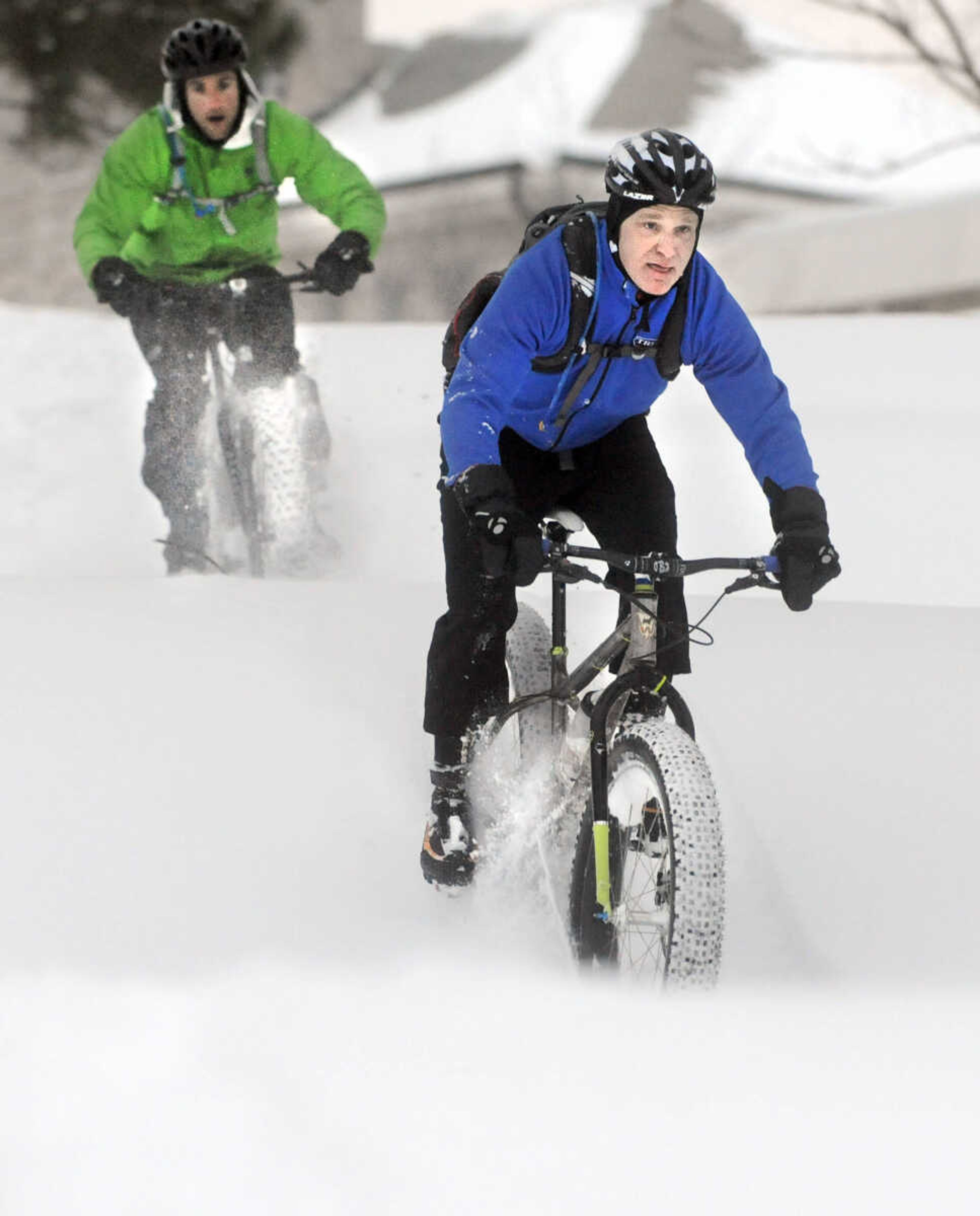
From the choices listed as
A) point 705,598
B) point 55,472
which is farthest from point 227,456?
point 55,472

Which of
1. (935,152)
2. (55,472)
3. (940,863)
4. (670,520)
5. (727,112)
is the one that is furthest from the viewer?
(727,112)

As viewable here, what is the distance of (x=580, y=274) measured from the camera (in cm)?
350

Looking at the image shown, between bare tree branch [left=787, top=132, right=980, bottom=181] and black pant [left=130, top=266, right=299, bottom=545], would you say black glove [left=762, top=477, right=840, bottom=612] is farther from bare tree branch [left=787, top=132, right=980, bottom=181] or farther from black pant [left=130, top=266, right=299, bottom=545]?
bare tree branch [left=787, top=132, right=980, bottom=181]

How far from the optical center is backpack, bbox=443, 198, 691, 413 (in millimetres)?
3508

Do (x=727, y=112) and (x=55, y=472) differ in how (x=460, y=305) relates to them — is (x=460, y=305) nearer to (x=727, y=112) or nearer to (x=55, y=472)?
(x=55, y=472)

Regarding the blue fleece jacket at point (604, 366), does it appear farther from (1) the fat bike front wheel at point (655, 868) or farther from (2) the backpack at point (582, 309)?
(1) the fat bike front wheel at point (655, 868)

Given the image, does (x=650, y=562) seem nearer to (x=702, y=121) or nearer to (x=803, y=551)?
(x=803, y=551)

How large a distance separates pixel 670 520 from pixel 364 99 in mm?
29463

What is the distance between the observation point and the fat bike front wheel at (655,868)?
319cm

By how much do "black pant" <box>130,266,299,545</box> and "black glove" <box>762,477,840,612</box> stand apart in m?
3.62

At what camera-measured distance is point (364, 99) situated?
1240 inches

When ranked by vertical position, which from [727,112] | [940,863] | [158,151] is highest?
[727,112]

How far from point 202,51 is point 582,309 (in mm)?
3150

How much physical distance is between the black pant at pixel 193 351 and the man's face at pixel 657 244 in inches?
131
